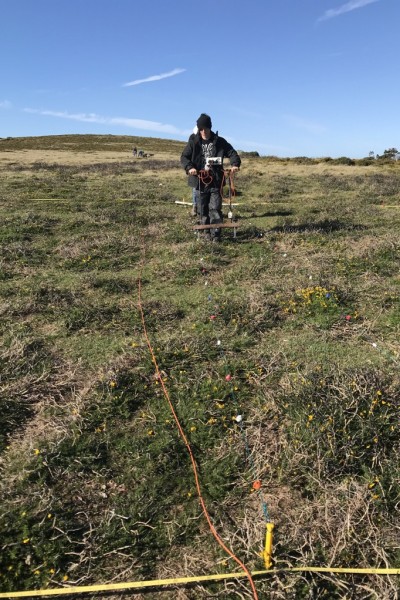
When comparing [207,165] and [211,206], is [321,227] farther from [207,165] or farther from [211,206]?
[207,165]

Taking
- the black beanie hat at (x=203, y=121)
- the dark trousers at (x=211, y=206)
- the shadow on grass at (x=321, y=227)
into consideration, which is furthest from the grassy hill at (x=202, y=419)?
the black beanie hat at (x=203, y=121)

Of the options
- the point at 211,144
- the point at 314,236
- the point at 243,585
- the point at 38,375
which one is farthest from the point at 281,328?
the point at 211,144

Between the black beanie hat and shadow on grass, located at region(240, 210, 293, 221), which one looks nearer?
the black beanie hat

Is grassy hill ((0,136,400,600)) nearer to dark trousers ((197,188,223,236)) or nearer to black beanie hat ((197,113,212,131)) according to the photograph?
dark trousers ((197,188,223,236))

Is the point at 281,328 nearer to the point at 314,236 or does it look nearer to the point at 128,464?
the point at 128,464

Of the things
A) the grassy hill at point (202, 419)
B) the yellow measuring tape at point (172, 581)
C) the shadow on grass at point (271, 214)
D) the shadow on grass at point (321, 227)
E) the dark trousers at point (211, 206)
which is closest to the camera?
the yellow measuring tape at point (172, 581)

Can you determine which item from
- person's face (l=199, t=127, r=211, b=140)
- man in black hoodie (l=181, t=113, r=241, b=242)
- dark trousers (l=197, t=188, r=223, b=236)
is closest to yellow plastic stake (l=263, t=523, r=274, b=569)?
man in black hoodie (l=181, t=113, r=241, b=242)

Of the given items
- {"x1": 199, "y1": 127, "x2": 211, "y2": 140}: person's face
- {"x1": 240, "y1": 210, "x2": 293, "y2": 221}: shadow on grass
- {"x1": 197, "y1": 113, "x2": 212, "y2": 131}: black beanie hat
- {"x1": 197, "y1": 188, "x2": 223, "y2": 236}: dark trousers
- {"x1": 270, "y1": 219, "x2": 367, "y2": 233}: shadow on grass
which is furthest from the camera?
{"x1": 240, "y1": 210, "x2": 293, "y2": 221}: shadow on grass

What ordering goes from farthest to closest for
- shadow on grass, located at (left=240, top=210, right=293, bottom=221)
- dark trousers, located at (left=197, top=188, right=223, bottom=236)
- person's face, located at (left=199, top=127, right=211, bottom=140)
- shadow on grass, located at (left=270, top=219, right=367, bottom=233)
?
1. shadow on grass, located at (left=240, top=210, right=293, bottom=221)
2. shadow on grass, located at (left=270, top=219, right=367, bottom=233)
3. dark trousers, located at (left=197, top=188, right=223, bottom=236)
4. person's face, located at (left=199, top=127, right=211, bottom=140)

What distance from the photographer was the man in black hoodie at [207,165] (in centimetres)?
1000

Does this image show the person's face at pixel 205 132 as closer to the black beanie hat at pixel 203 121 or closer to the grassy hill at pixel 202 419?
the black beanie hat at pixel 203 121

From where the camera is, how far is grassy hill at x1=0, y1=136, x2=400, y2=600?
9.93 ft

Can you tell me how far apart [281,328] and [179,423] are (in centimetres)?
241

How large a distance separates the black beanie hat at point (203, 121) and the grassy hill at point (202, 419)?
10.8 feet
